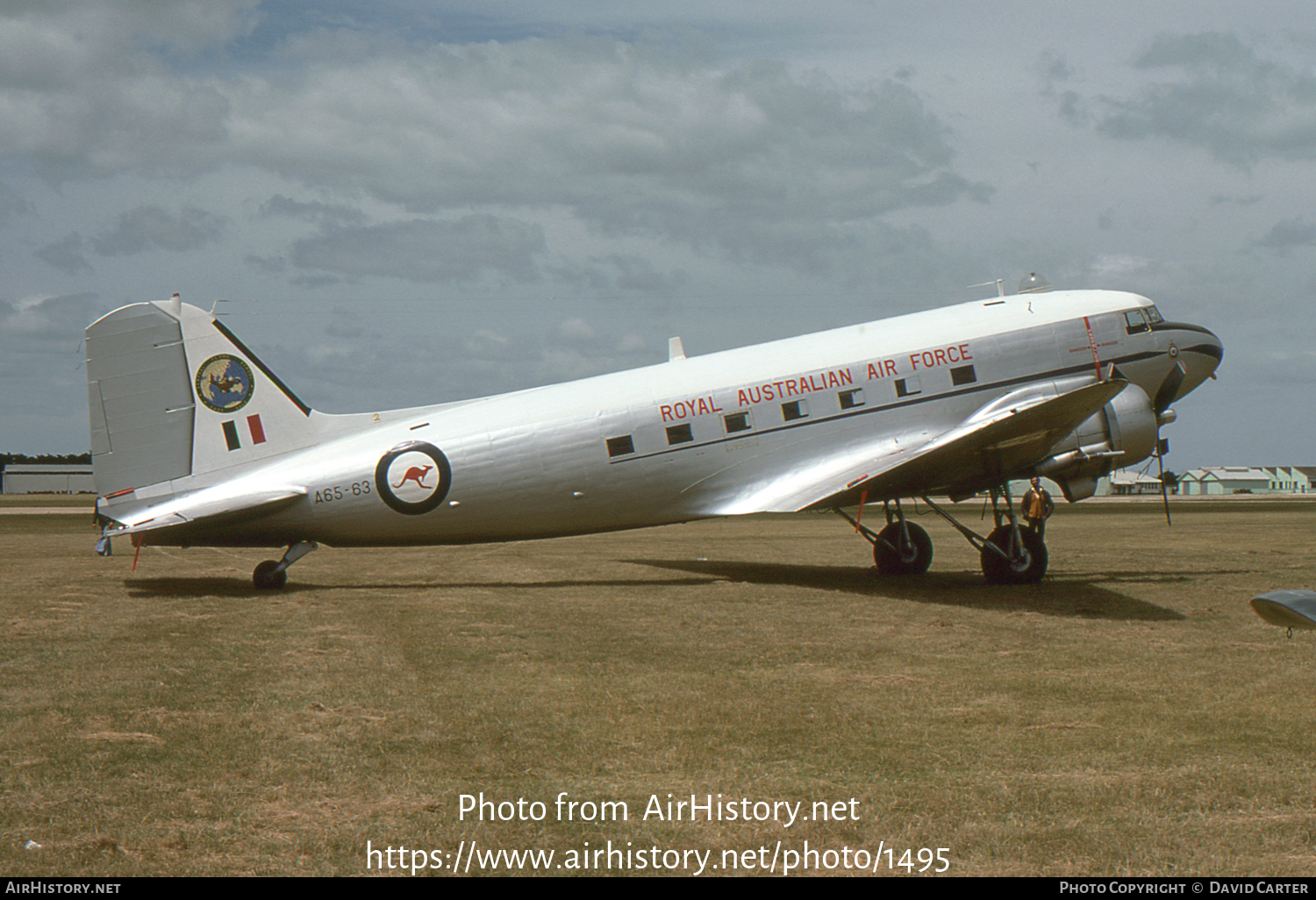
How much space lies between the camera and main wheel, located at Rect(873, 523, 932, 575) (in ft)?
66.8

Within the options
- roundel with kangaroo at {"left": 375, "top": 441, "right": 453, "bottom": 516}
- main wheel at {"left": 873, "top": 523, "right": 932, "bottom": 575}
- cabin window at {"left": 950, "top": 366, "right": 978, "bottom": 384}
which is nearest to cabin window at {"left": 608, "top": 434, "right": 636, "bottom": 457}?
roundel with kangaroo at {"left": 375, "top": 441, "right": 453, "bottom": 516}

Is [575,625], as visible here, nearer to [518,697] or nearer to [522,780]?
[518,697]

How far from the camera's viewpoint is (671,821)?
604 cm

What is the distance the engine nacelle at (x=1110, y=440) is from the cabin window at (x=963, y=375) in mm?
1904

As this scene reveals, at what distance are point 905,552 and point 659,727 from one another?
514 inches

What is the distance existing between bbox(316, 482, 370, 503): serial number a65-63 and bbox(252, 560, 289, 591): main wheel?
1.58 m

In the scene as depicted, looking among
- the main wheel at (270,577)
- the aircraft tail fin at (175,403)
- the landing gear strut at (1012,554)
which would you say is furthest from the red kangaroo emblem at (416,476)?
the landing gear strut at (1012,554)

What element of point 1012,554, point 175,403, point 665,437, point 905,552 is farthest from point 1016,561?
point 175,403

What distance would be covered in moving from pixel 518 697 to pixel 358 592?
9.41m

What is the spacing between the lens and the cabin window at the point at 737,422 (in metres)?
18.5

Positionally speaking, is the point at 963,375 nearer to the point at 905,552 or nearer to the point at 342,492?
the point at 905,552

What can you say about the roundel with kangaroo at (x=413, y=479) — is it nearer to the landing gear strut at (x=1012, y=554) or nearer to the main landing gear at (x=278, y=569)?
the main landing gear at (x=278, y=569)

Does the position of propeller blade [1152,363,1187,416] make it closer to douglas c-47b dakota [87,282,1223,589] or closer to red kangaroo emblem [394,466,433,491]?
douglas c-47b dakota [87,282,1223,589]

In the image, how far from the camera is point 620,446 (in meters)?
18.2
